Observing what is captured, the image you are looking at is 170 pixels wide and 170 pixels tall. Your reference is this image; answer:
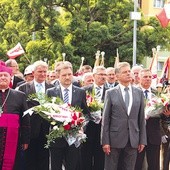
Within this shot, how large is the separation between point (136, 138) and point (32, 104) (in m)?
1.71

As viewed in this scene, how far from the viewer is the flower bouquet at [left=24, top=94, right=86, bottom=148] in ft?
23.0

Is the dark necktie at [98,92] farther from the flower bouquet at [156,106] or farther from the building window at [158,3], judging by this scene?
the building window at [158,3]

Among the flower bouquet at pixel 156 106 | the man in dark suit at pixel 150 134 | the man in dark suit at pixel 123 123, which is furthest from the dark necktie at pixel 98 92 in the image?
the man in dark suit at pixel 123 123

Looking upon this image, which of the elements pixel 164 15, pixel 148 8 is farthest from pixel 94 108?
pixel 148 8

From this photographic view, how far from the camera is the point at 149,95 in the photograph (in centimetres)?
852

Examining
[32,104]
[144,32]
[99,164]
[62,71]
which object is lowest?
[99,164]

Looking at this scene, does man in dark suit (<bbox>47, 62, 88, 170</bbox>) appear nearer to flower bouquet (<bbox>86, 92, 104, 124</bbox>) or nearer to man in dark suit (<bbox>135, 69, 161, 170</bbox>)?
flower bouquet (<bbox>86, 92, 104, 124</bbox>)

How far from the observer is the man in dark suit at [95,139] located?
8.65 metres

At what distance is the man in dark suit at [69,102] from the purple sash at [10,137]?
595mm

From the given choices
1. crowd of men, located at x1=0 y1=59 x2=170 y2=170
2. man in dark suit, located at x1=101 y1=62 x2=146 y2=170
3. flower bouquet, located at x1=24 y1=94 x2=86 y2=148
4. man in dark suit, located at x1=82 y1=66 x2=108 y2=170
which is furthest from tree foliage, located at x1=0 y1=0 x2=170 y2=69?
flower bouquet, located at x1=24 y1=94 x2=86 y2=148

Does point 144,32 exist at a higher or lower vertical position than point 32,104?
higher

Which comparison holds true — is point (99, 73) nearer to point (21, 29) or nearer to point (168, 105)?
point (168, 105)

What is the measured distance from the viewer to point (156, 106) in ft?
26.5

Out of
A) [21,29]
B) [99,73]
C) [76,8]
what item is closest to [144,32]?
[76,8]
